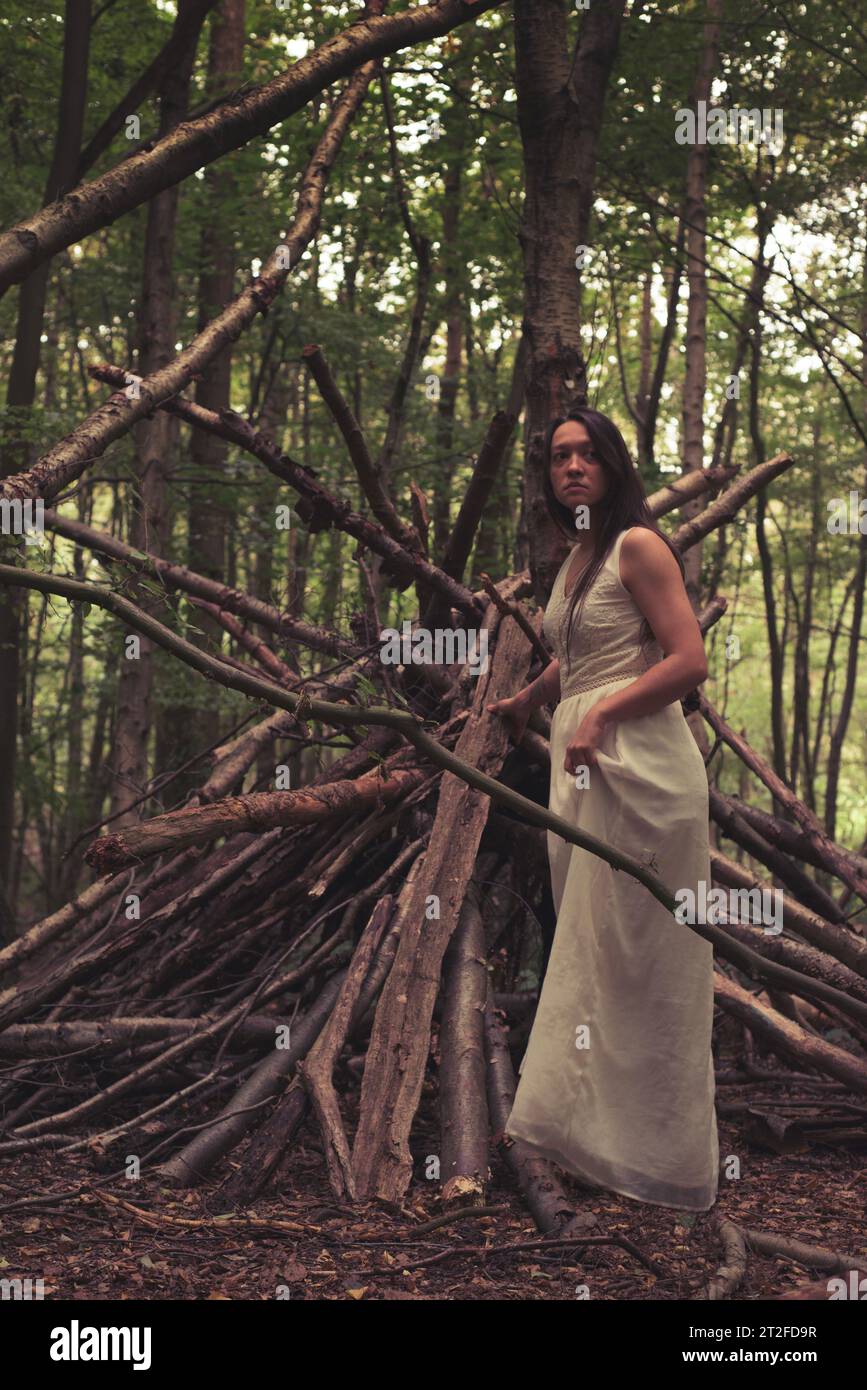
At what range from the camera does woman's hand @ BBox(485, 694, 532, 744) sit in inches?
163

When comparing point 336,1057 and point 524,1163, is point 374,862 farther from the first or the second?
point 524,1163

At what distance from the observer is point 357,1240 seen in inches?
134

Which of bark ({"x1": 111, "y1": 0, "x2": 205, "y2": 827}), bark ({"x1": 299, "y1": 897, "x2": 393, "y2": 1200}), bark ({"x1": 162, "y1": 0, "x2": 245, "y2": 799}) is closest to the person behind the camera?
bark ({"x1": 299, "y1": 897, "x2": 393, "y2": 1200})

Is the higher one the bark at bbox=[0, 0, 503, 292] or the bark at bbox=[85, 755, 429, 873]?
the bark at bbox=[0, 0, 503, 292]

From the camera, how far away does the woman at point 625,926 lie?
3.22 meters

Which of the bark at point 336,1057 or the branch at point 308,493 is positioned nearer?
the bark at point 336,1057

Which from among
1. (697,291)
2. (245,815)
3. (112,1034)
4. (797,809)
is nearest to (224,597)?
(112,1034)

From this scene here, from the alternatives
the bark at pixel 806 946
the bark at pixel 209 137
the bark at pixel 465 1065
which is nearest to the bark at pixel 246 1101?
the bark at pixel 465 1065

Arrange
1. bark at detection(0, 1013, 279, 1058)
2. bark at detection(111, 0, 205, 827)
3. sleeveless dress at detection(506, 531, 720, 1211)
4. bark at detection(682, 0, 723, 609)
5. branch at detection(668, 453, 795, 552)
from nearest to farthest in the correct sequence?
sleeveless dress at detection(506, 531, 720, 1211), bark at detection(0, 1013, 279, 1058), branch at detection(668, 453, 795, 552), bark at detection(111, 0, 205, 827), bark at detection(682, 0, 723, 609)

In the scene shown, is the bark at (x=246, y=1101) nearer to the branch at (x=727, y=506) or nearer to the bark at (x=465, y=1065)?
the bark at (x=465, y=1065)

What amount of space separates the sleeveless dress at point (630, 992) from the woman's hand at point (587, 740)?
7 cm

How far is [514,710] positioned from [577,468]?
1103 millimetres

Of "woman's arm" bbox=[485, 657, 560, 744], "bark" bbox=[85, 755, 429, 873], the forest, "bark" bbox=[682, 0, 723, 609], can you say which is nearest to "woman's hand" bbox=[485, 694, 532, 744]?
"woman's arm" bbox=[485, 657, 560, 744]

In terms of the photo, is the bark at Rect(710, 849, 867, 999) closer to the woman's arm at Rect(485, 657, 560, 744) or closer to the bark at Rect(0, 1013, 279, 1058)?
the woman's arm at Rect(485, 657, 560, 744)
